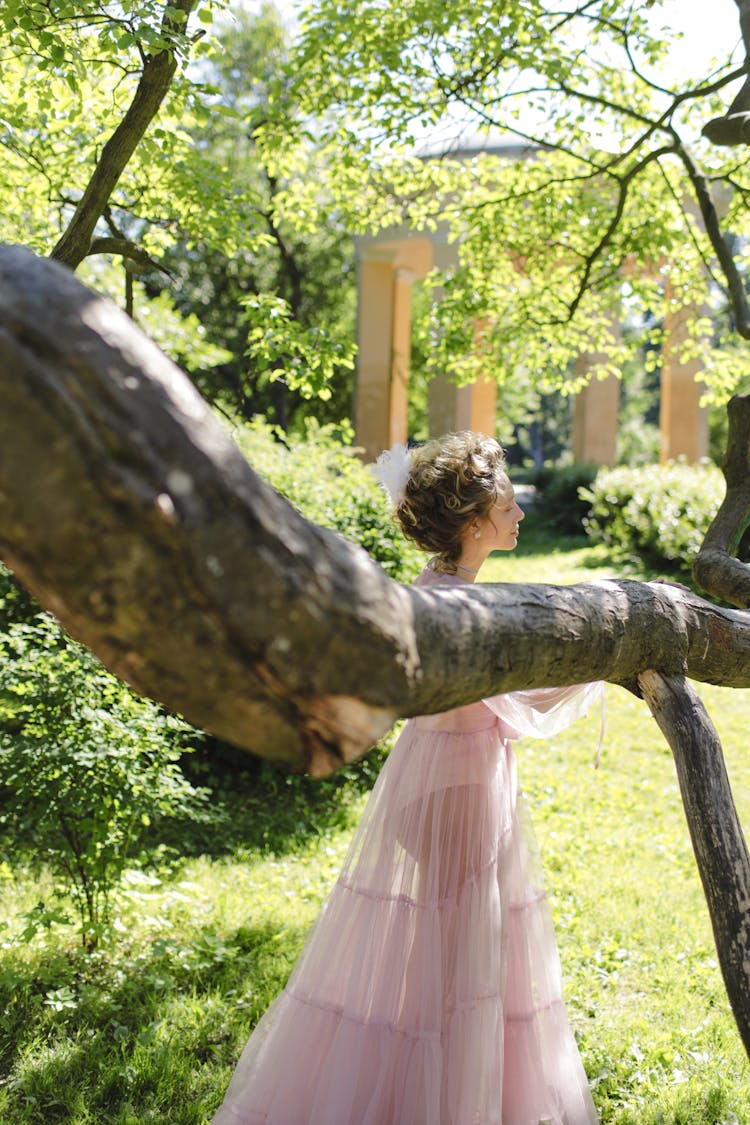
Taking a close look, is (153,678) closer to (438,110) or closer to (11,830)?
(11,830)

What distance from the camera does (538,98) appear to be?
6.63 meters

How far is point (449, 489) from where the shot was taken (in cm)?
288

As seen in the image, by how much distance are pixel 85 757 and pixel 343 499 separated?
336cm

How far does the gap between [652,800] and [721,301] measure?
177 inches

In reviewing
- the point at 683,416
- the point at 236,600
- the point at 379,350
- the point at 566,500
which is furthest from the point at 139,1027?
the point at 379,350

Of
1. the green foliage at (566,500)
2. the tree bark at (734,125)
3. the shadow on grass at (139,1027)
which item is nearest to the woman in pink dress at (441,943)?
the shadow on grass at (139,1027)

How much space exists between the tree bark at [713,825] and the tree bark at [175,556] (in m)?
0.71

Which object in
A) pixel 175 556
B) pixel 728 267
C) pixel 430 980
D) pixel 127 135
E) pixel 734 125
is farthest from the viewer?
pixel 728 267

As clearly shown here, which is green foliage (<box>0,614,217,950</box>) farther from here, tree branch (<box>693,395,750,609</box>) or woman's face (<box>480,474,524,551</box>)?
tree branch (<box>693,395,750,609</box>)

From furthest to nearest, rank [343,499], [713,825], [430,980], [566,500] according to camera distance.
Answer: [566,500], [343,499], [430,980], [713,825]

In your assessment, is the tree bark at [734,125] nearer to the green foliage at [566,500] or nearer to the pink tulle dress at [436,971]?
the pink tulle dress at [436,971]

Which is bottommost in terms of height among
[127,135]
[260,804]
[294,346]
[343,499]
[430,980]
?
[260,804]

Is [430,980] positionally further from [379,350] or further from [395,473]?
[379,350]

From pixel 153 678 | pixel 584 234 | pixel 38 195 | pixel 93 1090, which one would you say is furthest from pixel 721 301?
pixel 153 678
